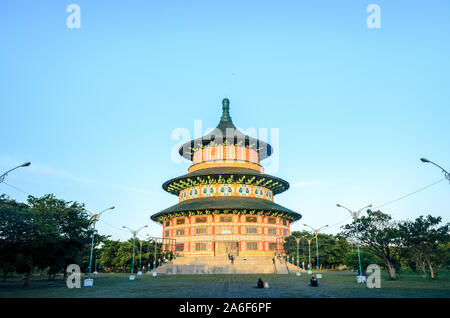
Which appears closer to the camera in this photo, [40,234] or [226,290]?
[226,290]

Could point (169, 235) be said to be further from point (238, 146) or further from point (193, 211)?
point (238, 146)

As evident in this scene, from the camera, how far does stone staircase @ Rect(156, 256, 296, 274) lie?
49.7m

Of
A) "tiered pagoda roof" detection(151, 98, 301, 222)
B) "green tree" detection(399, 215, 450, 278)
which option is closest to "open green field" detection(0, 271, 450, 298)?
"green tree" detection(399, 215, 450, 278)

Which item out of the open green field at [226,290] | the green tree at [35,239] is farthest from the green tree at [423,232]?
the green tree at [35,239]

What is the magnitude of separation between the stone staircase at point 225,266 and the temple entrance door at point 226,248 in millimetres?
3266

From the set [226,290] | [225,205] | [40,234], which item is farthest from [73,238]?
[225,205]

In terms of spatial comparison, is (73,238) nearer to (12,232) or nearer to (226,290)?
(12,232)

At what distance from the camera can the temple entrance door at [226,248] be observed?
57.5 meters

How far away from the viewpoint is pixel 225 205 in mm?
57719

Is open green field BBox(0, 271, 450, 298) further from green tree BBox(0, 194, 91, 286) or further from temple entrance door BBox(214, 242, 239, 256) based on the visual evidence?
temple entrance door BBox(214, 242, 239, 256)

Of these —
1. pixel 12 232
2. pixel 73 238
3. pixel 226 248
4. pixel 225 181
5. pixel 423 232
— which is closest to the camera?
pixel 12 232

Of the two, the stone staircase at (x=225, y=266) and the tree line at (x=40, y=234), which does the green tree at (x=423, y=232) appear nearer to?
the stone staircase at (x=225, y=266)

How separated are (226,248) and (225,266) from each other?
778cm
